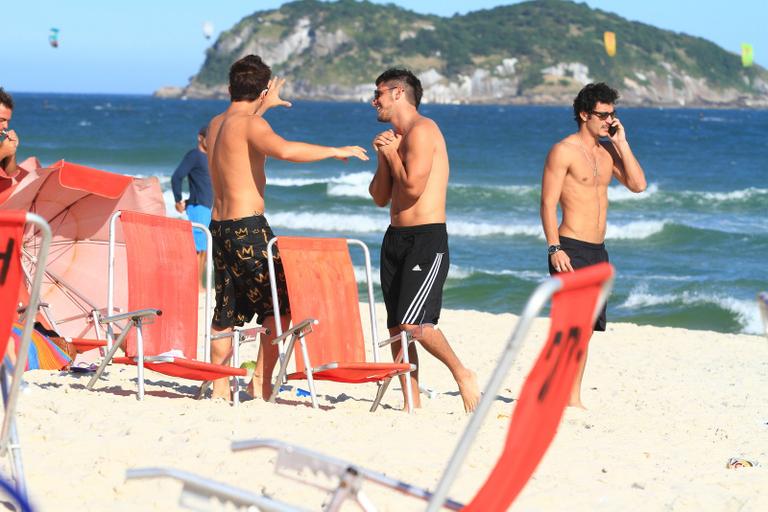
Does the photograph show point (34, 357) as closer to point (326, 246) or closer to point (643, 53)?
point (326, 246)

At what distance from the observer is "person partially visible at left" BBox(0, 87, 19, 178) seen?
593 cm

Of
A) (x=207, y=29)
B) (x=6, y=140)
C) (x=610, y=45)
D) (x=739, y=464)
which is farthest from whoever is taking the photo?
(x=610, y=45)

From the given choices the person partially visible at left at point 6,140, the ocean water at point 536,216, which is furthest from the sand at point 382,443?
the ocean water at point 536,216

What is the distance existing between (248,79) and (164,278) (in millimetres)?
1058

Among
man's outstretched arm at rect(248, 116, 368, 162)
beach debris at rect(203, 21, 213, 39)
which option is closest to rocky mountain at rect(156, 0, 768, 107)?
beach debris at rect(203, 21, 213, 39)

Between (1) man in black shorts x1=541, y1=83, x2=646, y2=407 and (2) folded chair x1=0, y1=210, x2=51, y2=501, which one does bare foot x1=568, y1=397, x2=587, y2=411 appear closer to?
(1) man in black shorts x1=541, y1=83, x2=646, y2=407

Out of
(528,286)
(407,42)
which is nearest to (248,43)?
(407,42)

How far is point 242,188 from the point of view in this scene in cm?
559

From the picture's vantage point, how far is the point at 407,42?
142500 millimetres

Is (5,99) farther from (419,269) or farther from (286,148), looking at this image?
(419,269)

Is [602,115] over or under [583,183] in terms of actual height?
over

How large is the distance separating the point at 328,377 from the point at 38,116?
233ft

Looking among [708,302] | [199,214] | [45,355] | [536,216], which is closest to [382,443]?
[45,355]

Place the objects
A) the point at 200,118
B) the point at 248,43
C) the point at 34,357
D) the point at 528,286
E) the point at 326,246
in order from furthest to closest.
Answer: the point at 248,43 < the point at 200,118 < the point at 528,286 < the point at 34,357 < the point at 326,246
